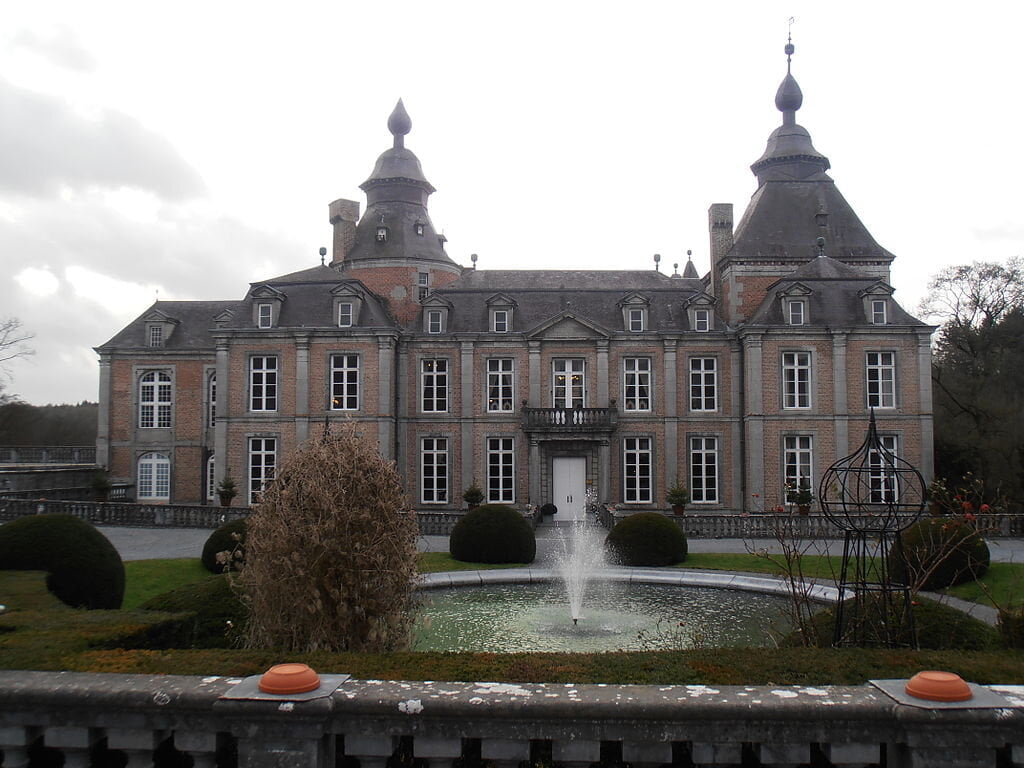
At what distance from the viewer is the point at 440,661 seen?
455cm

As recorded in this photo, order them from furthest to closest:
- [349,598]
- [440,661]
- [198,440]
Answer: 1. [198,440]
2. [349,598]
3. [440,661]

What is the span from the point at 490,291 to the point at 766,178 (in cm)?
1314

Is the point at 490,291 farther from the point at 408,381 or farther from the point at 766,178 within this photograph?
the point at 766,178

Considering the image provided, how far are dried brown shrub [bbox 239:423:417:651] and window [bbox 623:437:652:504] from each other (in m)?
21.9

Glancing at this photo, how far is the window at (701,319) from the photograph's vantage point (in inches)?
1134

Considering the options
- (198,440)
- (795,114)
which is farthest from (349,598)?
(795,114)

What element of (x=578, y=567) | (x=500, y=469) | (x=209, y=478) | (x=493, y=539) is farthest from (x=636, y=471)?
(x=209, y=478)

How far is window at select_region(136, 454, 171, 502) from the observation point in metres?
32.8

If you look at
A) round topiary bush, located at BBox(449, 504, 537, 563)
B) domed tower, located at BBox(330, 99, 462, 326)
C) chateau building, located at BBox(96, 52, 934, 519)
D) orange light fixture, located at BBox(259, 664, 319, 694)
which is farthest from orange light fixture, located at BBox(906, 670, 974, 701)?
domed tower, located at BBox(330, 99, 462, 326)

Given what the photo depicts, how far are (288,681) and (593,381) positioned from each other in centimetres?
2534

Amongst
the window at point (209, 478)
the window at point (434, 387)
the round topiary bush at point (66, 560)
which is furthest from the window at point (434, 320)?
the round topiary bush at point (66, 560)

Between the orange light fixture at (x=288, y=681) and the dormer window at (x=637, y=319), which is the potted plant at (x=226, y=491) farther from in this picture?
the orange light fixture at (x=288, y=681)

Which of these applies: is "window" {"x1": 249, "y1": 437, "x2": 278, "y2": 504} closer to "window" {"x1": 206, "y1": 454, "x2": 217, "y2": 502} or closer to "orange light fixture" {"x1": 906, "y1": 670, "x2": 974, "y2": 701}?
"window" {"x1": 206, "y1": 454, "x2": 217, "y2": 502}

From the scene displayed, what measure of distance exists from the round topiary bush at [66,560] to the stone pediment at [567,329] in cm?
1893
